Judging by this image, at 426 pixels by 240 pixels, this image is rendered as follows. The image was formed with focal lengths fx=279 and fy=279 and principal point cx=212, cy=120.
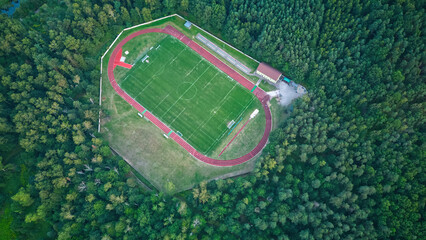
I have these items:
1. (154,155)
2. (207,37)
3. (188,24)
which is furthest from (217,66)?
(154,155)

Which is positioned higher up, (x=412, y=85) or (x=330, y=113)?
(x=412, y=85)

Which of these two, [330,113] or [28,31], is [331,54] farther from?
[28,31]

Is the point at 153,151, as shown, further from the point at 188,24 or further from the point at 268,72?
the point at 188,24

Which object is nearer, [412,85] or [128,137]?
[412,85]

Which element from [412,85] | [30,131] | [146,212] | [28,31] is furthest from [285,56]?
[28,31]

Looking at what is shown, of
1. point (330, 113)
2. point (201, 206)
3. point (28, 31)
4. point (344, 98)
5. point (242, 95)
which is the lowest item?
point (201, 206)

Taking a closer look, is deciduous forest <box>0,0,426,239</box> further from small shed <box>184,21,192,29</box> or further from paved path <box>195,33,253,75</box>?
paved path <box>195,33,253,75</box>
